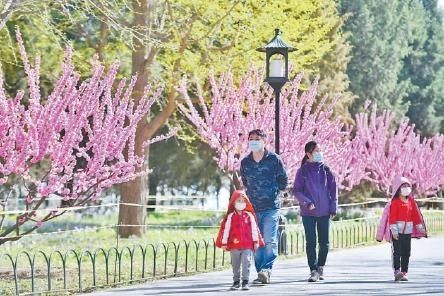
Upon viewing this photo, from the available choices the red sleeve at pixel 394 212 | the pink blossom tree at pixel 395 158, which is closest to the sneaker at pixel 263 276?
Result: the red sleeve at pixel 394 212

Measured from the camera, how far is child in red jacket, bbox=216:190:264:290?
12734 mm

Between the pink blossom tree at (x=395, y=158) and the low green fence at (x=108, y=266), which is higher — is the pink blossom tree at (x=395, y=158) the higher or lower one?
the higher one

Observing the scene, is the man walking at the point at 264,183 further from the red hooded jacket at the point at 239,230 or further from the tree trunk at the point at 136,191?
the tree trunk at the point at 136,191

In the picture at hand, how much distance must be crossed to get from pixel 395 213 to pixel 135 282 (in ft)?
11.5

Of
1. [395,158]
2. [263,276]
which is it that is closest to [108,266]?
[263,276]

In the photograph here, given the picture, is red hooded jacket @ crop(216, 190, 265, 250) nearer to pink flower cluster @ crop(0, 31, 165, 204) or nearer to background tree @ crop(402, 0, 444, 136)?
pink flower cluster @ crop(0, 31, 165, 204)

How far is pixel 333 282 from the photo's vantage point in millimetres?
13883

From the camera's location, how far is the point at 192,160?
48.5m

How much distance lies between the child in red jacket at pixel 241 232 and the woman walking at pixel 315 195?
3.43ft

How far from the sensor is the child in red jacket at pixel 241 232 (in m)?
12.7

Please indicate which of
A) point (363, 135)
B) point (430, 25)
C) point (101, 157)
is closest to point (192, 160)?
point (363, 135)

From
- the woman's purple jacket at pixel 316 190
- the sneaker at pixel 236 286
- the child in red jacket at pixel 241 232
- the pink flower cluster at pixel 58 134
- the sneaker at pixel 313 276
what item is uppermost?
the pink flower cluster at pixel 58 134

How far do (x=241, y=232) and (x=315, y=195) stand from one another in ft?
4.47

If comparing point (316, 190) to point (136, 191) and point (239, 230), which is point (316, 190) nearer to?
point (239, 230)
